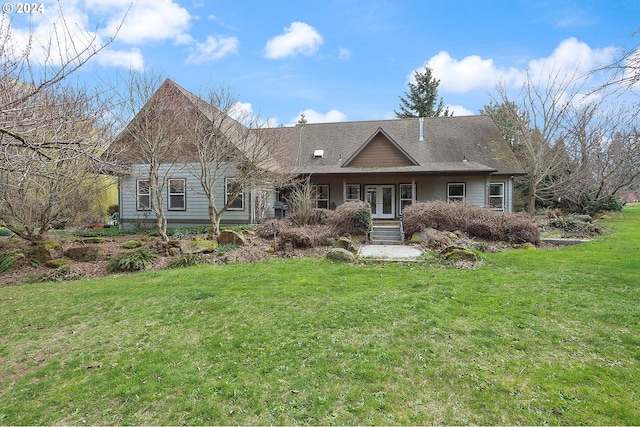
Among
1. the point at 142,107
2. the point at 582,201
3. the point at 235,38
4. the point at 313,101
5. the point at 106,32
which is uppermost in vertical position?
the point at 313,101

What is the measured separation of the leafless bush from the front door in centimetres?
528

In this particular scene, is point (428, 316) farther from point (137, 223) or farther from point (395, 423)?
point (137, 223)

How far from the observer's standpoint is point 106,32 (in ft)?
13.9

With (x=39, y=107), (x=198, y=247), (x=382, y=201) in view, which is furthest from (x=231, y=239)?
(x=382, y=201)

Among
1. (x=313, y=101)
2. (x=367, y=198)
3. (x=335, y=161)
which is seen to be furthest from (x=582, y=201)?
(x=313, y=101)

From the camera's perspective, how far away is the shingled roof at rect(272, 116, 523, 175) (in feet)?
59.6

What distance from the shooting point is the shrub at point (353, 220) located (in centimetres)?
1248

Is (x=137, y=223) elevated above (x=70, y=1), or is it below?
below

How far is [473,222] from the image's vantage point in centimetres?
1234

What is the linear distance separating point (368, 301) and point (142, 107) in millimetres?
11367

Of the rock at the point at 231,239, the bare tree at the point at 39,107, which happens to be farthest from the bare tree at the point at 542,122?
the bare tree at the point at 39,107

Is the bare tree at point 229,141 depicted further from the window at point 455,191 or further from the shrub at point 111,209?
the shrub at point 111,209

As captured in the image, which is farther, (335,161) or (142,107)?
(335,161)

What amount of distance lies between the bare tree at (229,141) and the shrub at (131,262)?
155 inches
